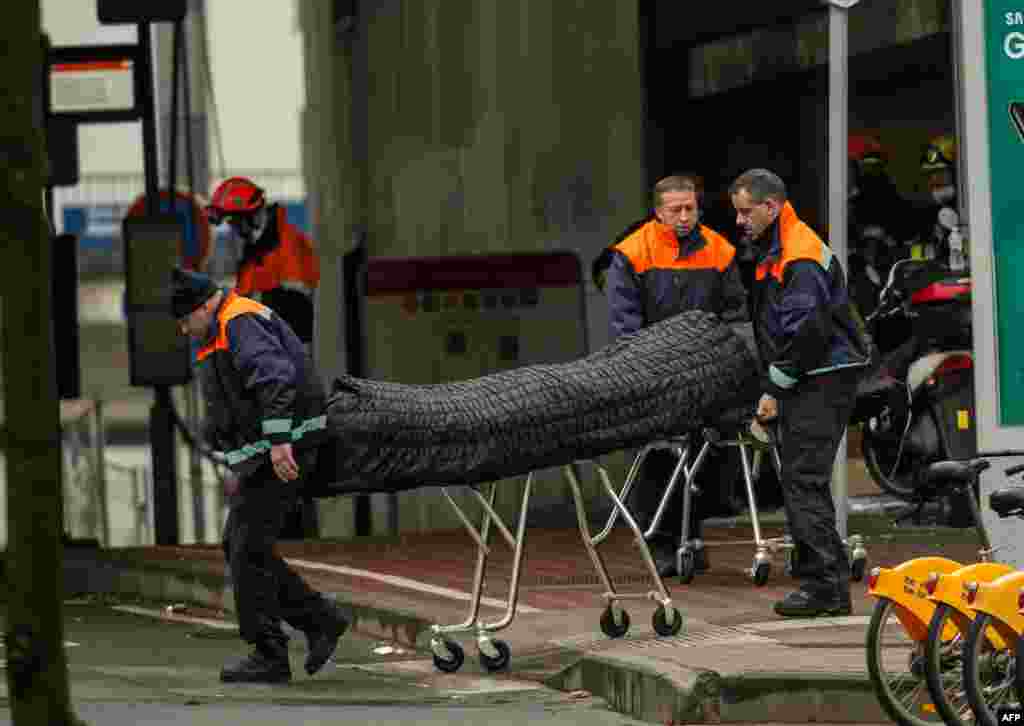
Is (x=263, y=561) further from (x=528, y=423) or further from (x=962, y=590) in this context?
(x=962, y=590)

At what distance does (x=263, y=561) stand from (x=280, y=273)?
15.0 ft

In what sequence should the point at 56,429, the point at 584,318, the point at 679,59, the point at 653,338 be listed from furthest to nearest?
the point at 679,59 < the point at 584,318 < the point at 653,338 < the point at 56,429

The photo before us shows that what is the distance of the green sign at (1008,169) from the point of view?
9.63 meters

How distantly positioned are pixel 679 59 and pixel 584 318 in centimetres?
241

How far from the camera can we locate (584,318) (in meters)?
18.1

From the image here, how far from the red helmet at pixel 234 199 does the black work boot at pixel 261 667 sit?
4264mm

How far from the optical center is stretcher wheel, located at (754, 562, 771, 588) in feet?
39.9

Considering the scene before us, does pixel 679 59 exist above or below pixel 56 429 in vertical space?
above

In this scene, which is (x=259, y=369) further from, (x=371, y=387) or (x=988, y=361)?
(x=988, y=361)

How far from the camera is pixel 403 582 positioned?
43.4ft

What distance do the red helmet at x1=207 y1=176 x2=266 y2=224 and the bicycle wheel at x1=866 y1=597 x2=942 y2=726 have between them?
6487 millimetres

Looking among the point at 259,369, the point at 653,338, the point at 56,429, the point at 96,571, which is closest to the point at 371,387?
the point at 259,369

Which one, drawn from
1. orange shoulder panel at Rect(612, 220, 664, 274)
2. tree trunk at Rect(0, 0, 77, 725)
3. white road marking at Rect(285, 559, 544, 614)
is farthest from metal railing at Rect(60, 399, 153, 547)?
tree trunk at Rect(0, 0, 77, 725)

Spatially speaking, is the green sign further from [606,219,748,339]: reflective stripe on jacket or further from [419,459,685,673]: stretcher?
[606,219,748,339]: reflective stripe on jacket
